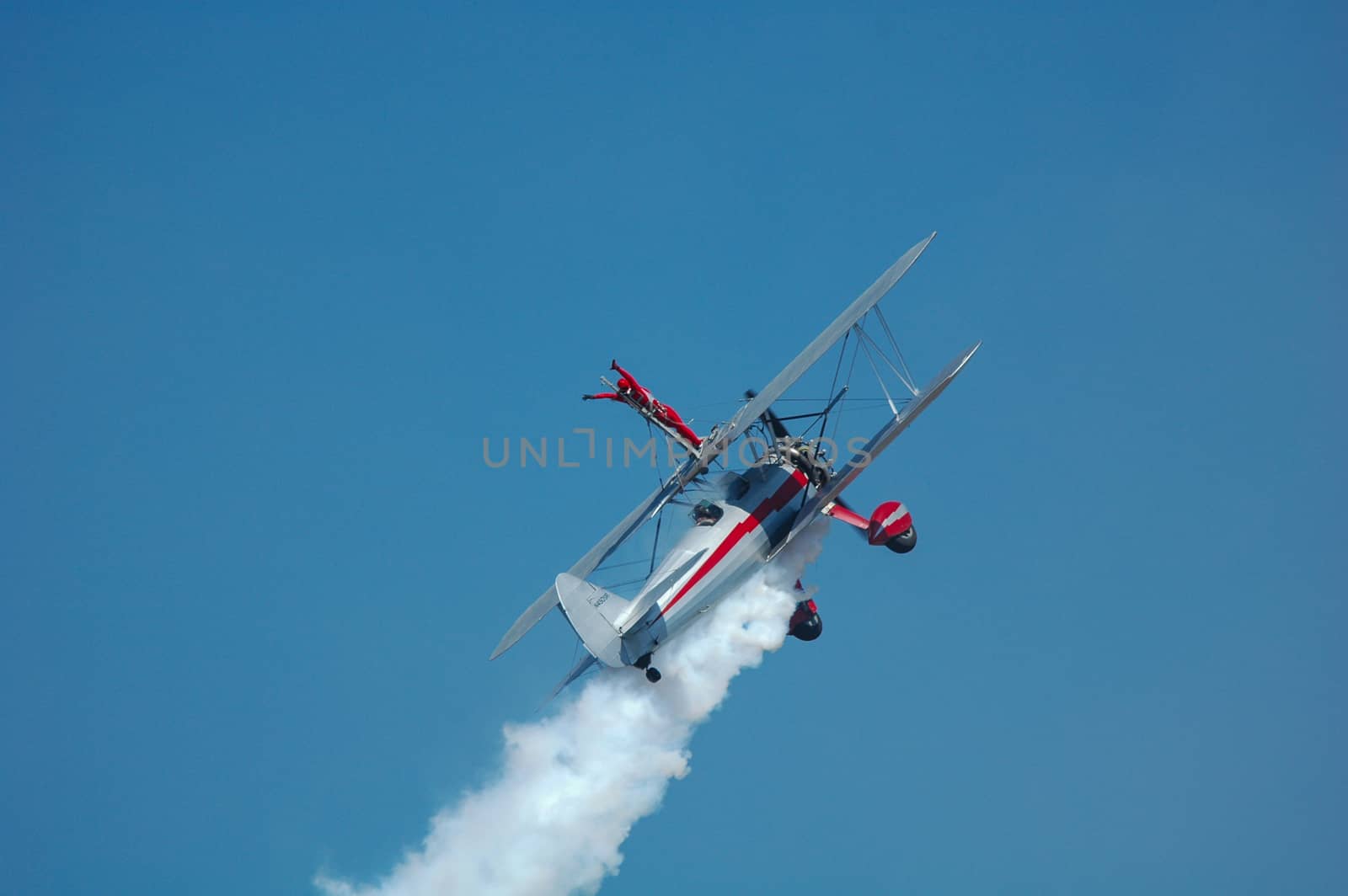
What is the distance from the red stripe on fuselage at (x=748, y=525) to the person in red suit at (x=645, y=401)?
2250 millimetres

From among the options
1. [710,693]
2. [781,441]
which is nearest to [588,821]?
[710,693]

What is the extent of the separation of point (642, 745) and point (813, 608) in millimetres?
5270

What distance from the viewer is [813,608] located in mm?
40594

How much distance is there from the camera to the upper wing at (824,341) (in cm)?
3859

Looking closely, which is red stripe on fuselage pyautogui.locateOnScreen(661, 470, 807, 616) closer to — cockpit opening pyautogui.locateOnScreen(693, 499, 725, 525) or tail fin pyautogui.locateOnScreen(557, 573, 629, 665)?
cockpit opening pyautogui.locateOnScreen(693, 499, 725, 525)

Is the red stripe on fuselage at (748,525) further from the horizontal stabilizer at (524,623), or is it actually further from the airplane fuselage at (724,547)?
the horizontal stabilizer at (524,623)

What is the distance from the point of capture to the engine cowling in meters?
39.9

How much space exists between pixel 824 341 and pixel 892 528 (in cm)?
482

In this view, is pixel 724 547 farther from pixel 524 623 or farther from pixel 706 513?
pixel 524 623

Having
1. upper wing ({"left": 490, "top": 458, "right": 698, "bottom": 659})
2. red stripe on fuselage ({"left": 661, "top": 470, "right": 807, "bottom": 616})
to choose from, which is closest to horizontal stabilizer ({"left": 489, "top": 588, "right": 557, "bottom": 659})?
upper wing ({"left": 490, "top": 458, "right": 698, "bottom": 659})

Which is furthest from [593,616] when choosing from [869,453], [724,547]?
[869,453]

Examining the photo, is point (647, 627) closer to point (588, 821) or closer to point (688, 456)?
point (688, 456)

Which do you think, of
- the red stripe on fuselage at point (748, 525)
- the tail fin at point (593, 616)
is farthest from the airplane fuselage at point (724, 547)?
the tail fin at point (593, 616)

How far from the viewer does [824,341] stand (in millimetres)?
40562
